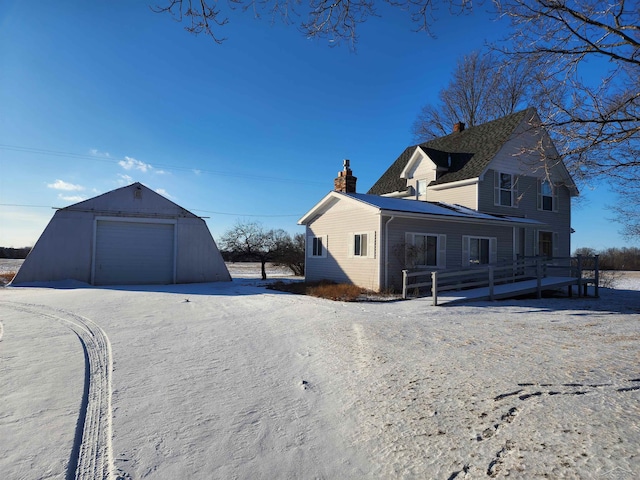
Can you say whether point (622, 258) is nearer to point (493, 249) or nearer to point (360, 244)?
point (493, 249)

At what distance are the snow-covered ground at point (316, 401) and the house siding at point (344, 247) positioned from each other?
23.1 ft

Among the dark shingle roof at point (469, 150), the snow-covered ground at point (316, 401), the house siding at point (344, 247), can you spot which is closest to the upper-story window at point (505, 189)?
the dark shingle roof at point (469, 150)

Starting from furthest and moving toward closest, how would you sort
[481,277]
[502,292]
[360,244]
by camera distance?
[481,277], [360,244], [502,292]

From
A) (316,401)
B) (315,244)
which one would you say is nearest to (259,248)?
(315,244)

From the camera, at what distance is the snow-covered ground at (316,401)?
9.64ft

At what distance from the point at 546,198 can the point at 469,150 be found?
16.0 feet

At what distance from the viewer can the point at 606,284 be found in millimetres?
21578

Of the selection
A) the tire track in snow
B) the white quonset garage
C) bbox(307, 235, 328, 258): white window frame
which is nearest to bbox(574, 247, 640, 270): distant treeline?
bbox(307, 235, 328, 258): white window frame

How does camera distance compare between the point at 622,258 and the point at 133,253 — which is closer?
the point at 133,253

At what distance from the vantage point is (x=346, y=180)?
17.5m

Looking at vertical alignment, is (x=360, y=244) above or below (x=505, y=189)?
below

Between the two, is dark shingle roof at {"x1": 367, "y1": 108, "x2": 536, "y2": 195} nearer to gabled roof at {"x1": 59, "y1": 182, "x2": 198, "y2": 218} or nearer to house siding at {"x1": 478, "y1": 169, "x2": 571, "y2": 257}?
house siding at {"x1": 478, "y1": 169, "x2": 571, "y2": 257}

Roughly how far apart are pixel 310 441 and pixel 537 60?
710 centimetres

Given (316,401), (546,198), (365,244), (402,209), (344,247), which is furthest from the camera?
(546,198)
